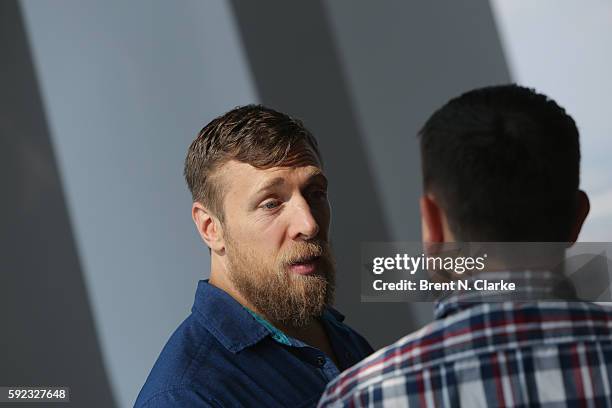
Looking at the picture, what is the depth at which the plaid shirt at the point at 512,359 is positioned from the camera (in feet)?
2.24

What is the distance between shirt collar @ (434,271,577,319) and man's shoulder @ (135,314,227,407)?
0.46 meters

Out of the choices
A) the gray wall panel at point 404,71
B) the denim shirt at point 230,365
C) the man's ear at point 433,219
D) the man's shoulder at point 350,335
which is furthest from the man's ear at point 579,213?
the gray wall panel at point 404,71

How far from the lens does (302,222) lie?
4.04ft

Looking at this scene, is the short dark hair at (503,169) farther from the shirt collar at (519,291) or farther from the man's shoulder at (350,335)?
the man's shoulder at (350,335)

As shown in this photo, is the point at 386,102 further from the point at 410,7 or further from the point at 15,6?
the point at 15,6

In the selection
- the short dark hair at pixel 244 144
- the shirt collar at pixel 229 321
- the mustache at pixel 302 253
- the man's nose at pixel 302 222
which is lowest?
the shirt collar at pixel 229 321

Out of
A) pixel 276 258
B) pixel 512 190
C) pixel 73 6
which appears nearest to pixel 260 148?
pixel 276 258

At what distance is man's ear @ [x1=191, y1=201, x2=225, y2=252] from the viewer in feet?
4.24

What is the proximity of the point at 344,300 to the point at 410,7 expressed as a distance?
2.45 feet

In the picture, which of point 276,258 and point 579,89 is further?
point 579,89

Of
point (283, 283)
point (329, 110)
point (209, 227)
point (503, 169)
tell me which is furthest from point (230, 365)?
point (329, 110)

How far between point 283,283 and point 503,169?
23.5 inches

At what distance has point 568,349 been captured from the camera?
69cm

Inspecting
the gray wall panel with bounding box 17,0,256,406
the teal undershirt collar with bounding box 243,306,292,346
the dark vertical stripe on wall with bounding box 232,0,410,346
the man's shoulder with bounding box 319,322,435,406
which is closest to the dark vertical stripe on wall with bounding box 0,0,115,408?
the gray wall panel with bounding box 17,0,256,406
